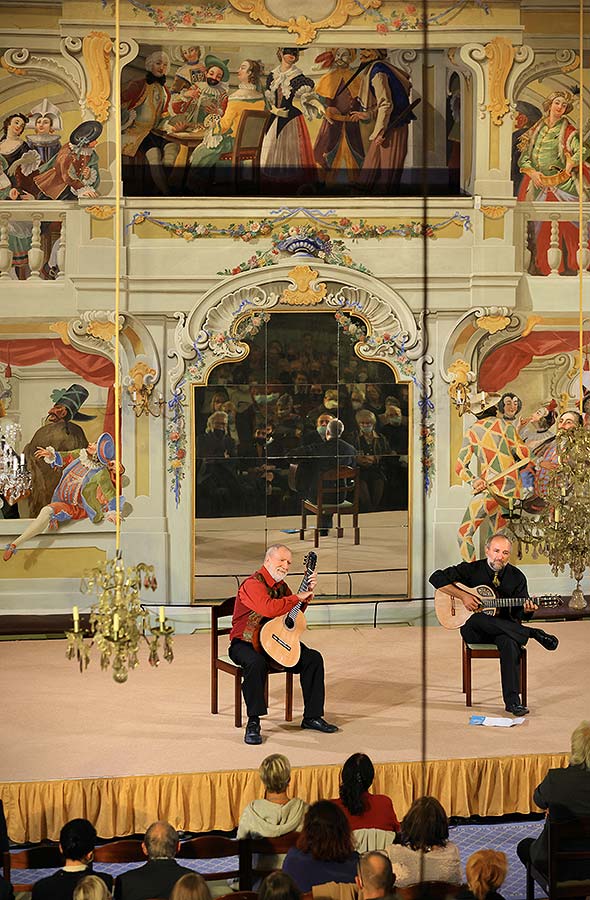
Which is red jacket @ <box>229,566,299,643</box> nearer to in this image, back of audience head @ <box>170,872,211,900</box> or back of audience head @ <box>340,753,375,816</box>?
back of audience head @ <box>340,753,375,816</box>

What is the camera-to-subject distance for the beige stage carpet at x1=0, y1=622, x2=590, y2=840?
797 centimetres

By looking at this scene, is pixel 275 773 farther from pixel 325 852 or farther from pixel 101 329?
pixel 101 329

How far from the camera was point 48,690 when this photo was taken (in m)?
9.83

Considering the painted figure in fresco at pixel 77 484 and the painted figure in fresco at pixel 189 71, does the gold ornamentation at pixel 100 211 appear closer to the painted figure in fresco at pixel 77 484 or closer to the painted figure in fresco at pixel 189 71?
the painted figure in fresco at pixel 189 71

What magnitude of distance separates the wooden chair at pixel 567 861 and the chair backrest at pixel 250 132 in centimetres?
718

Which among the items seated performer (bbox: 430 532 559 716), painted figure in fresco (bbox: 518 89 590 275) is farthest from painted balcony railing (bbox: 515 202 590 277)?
seated performer (bbox: 430 532 559 716)

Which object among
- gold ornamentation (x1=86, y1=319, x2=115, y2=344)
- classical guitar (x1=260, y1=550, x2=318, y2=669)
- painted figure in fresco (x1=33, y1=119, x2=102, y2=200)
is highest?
painted figure in fresco (x1=33, y1=119, x2=102, y2=200)

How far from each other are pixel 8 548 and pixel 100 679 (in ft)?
6.96

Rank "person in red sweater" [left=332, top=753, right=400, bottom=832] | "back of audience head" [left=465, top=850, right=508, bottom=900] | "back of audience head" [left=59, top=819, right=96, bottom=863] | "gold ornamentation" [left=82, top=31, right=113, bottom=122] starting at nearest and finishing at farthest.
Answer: "back of audience head" [left=465, top=850, right=508, bottom=900] < "back of audience head" [left=59, top=819, right=96, bottom=863] < "person in red sweater" [left=332, top=753, right=400, bottom=832] < "gold ornamentation" [left=82, top=31, right=113, bottom=122]

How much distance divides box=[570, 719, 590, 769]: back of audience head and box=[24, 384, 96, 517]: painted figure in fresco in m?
6.06

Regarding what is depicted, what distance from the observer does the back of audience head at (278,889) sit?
16.8ft

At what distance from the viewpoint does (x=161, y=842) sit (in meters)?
5.98

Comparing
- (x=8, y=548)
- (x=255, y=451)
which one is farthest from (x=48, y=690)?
(x=255, y=451)

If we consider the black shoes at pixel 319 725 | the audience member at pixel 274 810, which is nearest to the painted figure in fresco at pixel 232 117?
the black shoes at pixel 319 725
